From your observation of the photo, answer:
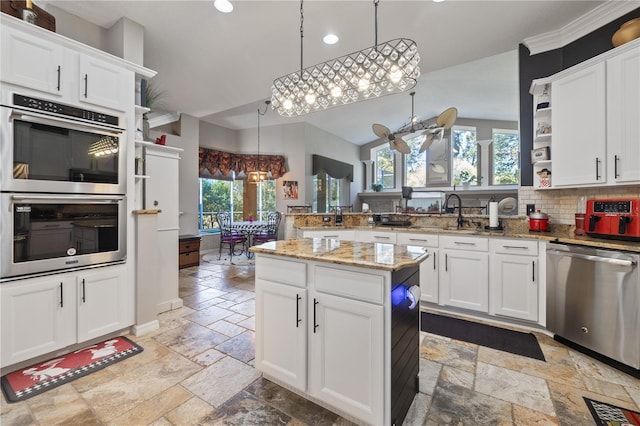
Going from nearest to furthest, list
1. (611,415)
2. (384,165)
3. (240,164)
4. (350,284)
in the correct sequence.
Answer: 1. (350,284)
2. (611,415)
3. (240,164)
4. (384,165)

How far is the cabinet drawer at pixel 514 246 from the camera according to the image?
2709 millimetres

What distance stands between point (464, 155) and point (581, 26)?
17.3 feet

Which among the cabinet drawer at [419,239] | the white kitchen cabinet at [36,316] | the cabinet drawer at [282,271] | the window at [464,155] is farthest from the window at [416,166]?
the white kitchen cabinet at [36,316]

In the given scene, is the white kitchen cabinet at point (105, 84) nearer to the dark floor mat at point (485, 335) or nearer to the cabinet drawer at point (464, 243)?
the cabinet drawer at point (464, 243)

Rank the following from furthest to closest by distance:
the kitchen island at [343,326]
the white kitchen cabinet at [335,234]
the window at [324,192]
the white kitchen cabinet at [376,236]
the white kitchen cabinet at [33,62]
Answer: the window at [324,192] < the white kitchen cabinet at [335,234] < the white kitchen cabinet at [376,236] < the white kitchen cabinet at [33,62] < the kitchen island at [343,326]

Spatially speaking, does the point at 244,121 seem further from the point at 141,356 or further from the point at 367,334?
the point at 367,334

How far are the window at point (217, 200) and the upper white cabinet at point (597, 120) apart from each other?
21.2 ft

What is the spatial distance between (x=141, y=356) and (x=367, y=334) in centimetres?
195

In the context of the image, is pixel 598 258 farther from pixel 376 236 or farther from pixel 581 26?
pixel 581 26

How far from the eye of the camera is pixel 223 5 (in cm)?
256

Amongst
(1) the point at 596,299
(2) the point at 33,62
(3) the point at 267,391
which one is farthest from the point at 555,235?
(2) the point at 33,62

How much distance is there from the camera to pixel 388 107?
22.0 ft

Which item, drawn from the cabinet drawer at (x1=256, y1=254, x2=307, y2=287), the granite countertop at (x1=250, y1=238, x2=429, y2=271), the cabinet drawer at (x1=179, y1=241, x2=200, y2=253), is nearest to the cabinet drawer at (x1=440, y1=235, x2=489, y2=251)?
the granite countertop at (x1=250, y1=238, x2=429, y2=271)

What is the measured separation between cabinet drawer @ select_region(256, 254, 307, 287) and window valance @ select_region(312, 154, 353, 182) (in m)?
5.51
